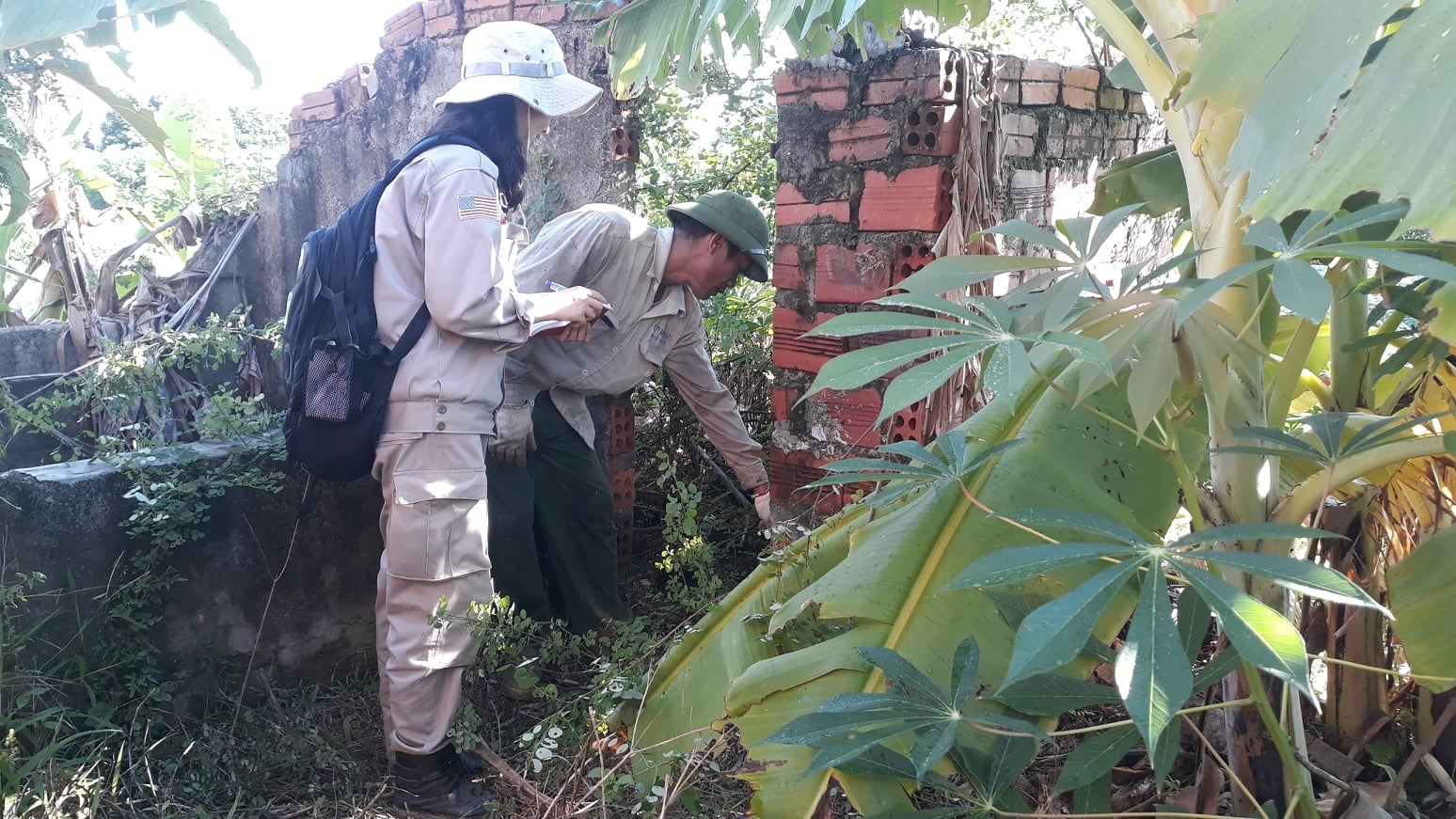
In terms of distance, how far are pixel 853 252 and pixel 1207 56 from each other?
6.41 ft

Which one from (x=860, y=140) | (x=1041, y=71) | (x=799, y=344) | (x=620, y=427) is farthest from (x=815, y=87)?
(x=620, y=427)

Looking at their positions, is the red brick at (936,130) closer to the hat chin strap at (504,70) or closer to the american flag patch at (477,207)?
the hat chin strap at (504,70)

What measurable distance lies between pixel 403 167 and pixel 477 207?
25 centimetres

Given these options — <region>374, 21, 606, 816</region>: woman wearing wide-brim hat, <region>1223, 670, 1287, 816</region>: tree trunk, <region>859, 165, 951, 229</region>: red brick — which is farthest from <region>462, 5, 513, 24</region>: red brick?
<region>1223, 670, 1287, 816</region>: tree trunk

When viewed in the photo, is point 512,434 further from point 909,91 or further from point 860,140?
point 909,91

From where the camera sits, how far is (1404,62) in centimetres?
86

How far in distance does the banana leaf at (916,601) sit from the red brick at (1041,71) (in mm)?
1570

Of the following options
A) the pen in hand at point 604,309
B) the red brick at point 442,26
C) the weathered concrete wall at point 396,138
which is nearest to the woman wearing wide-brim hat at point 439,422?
the pen in hand at point 604,309

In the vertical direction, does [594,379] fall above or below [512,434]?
above

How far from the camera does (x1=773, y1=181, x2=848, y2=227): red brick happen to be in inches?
118

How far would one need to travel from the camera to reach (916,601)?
4.91 ft

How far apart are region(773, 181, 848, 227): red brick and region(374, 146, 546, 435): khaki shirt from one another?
0.99 meters

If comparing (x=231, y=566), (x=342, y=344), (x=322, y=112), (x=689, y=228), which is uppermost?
(x=322, y=112)

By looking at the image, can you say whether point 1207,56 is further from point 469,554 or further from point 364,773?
point 364,773
